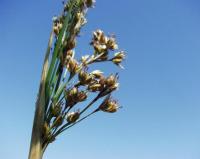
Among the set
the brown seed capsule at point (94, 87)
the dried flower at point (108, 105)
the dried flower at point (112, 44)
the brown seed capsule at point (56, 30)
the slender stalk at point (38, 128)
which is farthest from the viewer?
the dried flower at point (112, 44)

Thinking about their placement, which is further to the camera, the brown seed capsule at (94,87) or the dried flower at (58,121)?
the brown seed capsule at (94,87)

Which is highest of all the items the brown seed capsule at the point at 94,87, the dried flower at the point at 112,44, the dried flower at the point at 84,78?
the dried flower at the point at 112,44

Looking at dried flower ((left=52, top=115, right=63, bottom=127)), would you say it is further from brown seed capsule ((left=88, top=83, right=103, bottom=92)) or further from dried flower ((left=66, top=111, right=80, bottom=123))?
brown seed capsule ((left=88, top=83, right=103, bottom=92))

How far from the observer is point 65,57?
2793 mm

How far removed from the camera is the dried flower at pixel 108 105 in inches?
113

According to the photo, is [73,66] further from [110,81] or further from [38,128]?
[38,128]

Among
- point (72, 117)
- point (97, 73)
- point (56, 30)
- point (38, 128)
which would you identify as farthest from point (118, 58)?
point (38, 128)

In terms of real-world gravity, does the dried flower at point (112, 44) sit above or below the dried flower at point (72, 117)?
above

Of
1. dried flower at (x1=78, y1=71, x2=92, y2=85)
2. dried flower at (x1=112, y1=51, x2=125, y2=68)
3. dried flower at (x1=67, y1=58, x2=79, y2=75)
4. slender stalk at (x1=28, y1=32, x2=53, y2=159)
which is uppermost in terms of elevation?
dried flower at (x1=112, y1=51, x2=125, y2=68)

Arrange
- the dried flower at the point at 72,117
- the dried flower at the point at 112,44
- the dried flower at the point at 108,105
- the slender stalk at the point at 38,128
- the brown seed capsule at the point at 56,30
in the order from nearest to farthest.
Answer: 1. the slender stalk at the point at 38,128
2. the dried flower at the point at 72,117
3. the dried flower at the point at 108,105
4. the brown seed capsule at the point at 56,30
5. the dried flower at the point at 112,44

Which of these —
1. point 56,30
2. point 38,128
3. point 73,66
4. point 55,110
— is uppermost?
point 56,30

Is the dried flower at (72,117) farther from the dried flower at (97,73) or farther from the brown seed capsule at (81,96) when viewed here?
the dried flower at (97,73)

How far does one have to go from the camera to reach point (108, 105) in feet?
9.43

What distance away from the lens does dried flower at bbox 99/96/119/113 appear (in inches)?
113
